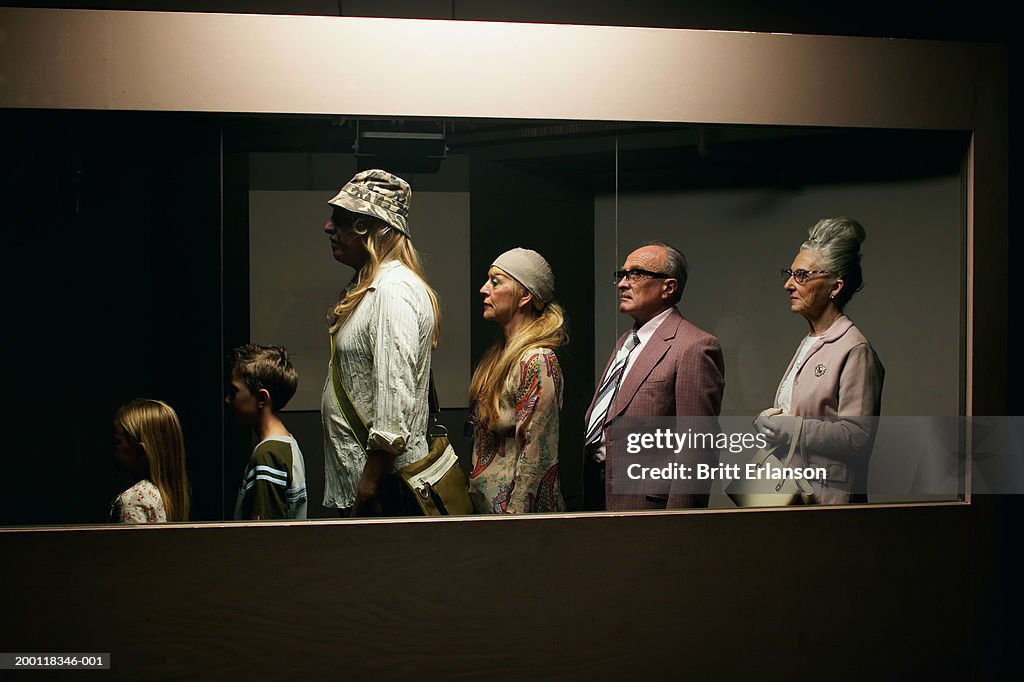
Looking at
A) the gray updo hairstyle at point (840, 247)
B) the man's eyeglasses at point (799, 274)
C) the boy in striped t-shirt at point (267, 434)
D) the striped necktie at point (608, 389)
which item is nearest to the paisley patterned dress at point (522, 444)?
the striped necktie at point (608, 389)

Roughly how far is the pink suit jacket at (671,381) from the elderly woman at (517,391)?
19cm

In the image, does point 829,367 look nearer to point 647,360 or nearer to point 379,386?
point 647,360

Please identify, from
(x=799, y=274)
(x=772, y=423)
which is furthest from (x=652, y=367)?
(x=799, y=274)

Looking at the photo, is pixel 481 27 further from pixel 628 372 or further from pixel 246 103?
pixel 628 372

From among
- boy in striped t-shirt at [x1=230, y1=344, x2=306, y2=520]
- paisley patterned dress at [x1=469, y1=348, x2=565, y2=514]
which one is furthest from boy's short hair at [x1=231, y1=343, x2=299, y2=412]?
paisley patterned dress at [x1=469, y1=348, x2=565, y2=514]

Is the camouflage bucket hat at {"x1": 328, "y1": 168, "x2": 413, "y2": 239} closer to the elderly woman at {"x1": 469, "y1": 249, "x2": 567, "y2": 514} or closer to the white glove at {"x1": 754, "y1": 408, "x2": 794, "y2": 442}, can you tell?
the elderly woman at {"x1": 469, "y1": 249, "x2": 567, "y2": 514}

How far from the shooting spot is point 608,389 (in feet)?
9.14

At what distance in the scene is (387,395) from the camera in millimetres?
2705

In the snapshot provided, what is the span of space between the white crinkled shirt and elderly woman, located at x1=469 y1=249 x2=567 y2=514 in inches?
6.9

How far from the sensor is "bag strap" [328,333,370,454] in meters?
2.69

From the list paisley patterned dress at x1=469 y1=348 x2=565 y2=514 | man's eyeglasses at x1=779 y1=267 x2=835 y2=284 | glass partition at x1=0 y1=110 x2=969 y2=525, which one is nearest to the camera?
glass partition at x1=0 y1=110 x2=969 y2=525

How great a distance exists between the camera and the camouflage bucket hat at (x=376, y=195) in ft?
8.79

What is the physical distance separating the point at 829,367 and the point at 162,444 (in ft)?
6.62

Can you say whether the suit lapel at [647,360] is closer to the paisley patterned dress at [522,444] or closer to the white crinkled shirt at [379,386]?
the paisley patterned dress at [522,444]
